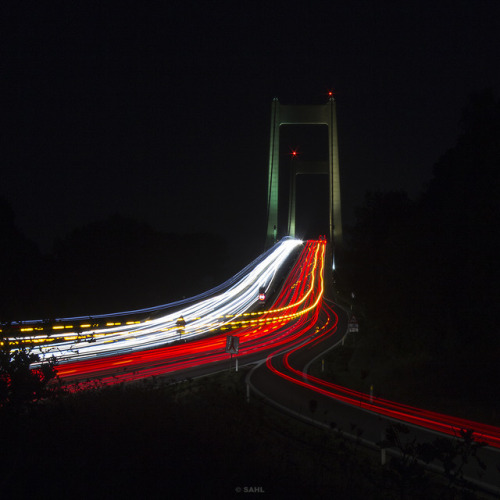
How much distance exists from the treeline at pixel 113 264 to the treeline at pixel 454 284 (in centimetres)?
2040

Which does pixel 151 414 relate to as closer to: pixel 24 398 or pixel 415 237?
pixel 24 398

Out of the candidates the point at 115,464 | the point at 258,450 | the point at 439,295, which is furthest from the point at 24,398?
A: the point at 439,295

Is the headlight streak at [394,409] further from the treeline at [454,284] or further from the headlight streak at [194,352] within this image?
the headlight streak at [194,352]

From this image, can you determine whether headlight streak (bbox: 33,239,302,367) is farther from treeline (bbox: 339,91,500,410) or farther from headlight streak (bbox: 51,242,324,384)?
treeline (bbox: 339,91,500,410)

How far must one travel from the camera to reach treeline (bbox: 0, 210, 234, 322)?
133 feet

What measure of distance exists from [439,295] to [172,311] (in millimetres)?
22764

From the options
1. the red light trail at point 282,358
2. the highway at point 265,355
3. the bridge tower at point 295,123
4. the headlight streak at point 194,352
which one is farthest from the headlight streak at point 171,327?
the bridge tower at point 295,123

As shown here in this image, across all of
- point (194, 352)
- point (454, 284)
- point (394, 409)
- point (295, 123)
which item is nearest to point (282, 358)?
point (194, 352)

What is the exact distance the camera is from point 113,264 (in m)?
61.8

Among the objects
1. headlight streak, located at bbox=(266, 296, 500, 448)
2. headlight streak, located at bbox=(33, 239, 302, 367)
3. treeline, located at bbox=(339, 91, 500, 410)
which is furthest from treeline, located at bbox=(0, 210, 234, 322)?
treeline, located at bbox=(339, 91, 500, 410)

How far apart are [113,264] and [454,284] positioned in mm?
51951

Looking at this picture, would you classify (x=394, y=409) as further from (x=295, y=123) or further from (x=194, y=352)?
(x=295, y=123)

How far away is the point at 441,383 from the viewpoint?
44.2 feet

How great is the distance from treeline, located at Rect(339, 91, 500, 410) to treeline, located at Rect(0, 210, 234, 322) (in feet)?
66.9
